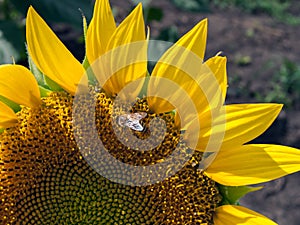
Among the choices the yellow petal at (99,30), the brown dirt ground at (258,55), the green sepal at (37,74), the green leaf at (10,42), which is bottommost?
the brown dirt ground at (258,55)

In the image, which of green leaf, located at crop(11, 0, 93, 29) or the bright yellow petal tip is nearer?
the bright yellow petal tip

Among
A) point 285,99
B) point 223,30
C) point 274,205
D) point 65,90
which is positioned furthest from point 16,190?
Answer: point 223,30

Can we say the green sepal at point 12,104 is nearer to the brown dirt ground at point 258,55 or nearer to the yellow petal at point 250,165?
the yellow petal at point 250,165

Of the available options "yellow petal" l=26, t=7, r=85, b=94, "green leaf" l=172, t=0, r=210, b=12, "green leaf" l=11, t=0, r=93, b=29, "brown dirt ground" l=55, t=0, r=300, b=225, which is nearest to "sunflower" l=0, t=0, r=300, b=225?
"yellow petal" l=26, t=7, r=85, b=94

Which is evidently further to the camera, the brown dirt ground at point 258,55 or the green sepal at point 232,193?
the brown dirt ground at point 258,55

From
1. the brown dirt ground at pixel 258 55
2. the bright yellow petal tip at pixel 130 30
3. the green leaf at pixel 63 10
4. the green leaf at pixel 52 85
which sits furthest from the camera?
the brown dirt ground at pixel 258 55

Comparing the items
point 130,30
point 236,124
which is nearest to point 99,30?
point 130,30

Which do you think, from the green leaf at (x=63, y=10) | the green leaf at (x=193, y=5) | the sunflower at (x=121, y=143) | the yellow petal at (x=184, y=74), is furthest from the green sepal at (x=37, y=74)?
the green leaf at (x=193, y=5)

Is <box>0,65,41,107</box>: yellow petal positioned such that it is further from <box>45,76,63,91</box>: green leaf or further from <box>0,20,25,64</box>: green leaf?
<box>0,20,25,64</box>: green leaf
